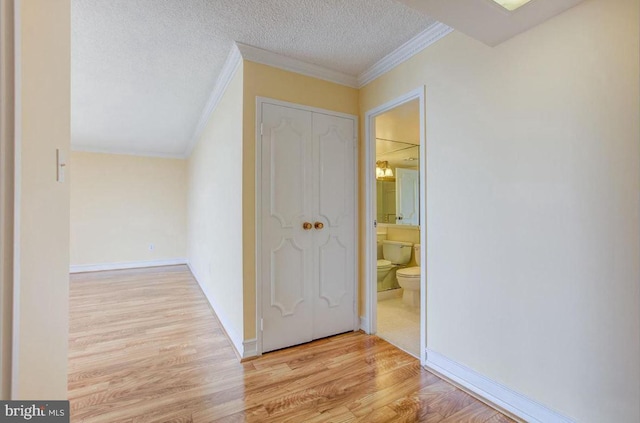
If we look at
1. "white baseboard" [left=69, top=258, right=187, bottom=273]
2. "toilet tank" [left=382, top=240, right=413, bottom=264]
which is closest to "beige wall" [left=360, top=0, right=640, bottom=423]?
"toilet tank" [left=382, top=240, right=413, bottom=264]

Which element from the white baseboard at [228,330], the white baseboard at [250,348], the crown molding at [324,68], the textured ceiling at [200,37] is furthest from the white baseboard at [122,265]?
the white baseboard at [250,348]

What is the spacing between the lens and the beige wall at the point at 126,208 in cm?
534

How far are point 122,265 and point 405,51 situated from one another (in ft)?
20.2

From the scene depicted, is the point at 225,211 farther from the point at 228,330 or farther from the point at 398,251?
the point at 398,251

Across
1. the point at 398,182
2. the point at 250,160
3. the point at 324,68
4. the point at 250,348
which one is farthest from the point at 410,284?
the point at 324,68

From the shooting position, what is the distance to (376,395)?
1.74 meters

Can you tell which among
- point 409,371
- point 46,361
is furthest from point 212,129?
point 409,371

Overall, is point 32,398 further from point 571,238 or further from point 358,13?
point 358,13

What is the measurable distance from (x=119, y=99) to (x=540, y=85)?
3862 mm

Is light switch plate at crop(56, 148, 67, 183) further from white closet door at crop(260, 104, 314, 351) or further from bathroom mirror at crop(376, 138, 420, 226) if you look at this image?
bathroom mirror at crop(376, 138, 420, 226)

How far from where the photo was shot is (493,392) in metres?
1.65

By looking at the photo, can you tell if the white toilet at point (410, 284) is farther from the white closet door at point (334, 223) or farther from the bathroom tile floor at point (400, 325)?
the white closet door at point (334, 223)

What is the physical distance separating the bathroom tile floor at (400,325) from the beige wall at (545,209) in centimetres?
43

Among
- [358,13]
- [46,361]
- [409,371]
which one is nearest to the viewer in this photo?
[46,361]
